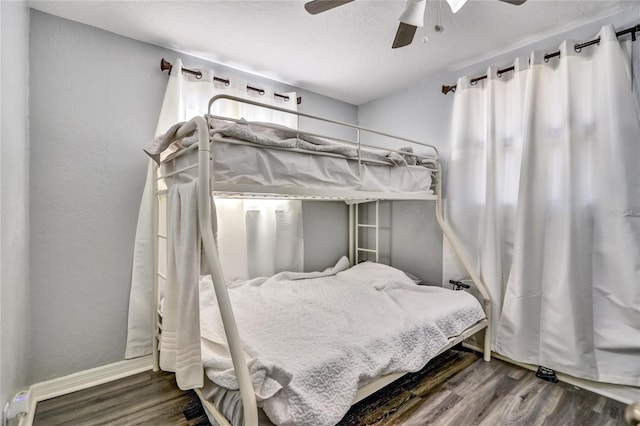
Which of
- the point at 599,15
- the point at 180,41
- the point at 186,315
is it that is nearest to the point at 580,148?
the point at 599,15

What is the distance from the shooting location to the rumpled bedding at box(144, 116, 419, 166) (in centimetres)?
149

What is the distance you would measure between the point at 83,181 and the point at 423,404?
2.57 metres

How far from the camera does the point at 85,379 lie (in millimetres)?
2002

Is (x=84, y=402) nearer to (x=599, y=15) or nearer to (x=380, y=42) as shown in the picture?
(x=380, y=42)

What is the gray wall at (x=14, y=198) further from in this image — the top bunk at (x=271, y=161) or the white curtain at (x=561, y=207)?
the white curtain at (x=561, y=207)

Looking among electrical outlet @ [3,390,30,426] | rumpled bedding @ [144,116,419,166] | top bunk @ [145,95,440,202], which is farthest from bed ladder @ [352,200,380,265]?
electrical outlet @ [3,390,30,426]

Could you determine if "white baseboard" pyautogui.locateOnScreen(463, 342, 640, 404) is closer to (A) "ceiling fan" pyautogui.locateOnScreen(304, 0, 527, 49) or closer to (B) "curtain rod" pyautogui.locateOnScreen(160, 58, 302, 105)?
(A) "ceiling fan" pyautogui.locateOnScreen(304, 0, 527, 49)

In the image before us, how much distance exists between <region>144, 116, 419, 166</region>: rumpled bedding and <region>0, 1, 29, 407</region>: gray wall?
0.58 m

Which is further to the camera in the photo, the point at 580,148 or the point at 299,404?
the point at 580,148

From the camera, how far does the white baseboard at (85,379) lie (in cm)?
186

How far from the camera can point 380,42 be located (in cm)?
226

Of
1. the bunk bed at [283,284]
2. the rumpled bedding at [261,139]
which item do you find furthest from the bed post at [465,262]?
the rumpled bedding at [261,139]

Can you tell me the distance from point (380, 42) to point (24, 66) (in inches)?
88.7

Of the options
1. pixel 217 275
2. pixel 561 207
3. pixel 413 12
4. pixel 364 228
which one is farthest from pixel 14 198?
pixel 561 207
